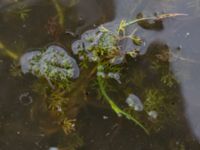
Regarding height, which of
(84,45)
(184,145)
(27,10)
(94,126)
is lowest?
(184,145)

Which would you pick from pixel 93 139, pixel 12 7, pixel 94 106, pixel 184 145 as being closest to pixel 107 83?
pixel 94 106

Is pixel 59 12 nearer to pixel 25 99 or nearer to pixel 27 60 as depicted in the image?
pixel 27 60

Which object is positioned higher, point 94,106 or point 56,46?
point 56,46

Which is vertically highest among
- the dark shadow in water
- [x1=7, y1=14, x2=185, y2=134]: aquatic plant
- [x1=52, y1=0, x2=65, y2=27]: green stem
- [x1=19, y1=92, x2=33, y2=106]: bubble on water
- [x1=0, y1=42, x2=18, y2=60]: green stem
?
[x1=52, y1=0, x2=65, y2=27]: green stem

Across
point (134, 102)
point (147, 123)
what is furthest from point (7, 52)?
point (147, 123)

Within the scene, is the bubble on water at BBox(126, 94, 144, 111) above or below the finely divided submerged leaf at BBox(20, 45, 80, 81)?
below

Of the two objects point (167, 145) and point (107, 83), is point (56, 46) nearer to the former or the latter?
point (107, 83)

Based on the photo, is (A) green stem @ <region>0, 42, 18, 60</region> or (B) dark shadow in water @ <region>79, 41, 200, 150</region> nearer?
(B) dark shadow in water @ <region>79, 41, 200, 150</region>

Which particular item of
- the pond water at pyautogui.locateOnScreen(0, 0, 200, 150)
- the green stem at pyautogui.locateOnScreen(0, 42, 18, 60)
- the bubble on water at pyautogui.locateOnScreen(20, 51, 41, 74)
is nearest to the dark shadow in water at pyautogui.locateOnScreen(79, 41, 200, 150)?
the pond water at pyautogui.locateOnScreen(0, 0, 200, 150)

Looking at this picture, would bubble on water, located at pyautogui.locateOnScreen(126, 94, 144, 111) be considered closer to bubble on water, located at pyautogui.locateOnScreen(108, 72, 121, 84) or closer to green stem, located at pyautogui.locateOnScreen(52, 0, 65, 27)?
bubble on water, located at pyautogui.locateOnScreen(108, 72, 121, 84)
